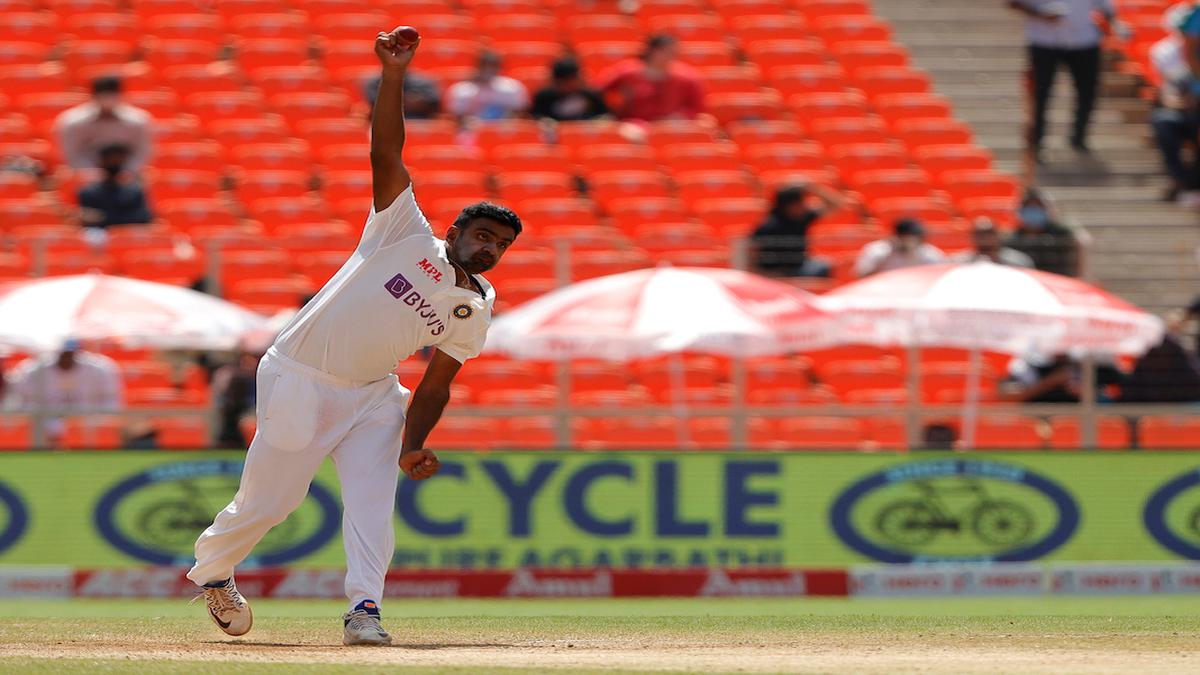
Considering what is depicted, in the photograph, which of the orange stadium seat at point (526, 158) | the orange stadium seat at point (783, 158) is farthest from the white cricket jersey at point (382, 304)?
the orange stadium seat at point (783, 158)

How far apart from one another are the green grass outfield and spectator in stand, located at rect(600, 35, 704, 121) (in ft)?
31.1


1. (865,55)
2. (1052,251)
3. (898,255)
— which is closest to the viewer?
(1052,251)

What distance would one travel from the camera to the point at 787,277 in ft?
49.9

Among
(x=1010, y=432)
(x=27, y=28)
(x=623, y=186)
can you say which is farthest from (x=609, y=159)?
(x=27, y=28)

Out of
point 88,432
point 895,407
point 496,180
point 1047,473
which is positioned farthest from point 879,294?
point 88,432

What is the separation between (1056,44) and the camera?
734 inches

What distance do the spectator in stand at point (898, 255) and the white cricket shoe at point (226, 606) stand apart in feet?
26.9

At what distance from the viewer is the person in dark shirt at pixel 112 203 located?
636 inches

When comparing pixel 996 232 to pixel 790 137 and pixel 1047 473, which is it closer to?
pixel 1047 473

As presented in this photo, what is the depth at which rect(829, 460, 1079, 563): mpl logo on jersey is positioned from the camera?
1429 cm

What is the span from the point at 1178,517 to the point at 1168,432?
0.64m

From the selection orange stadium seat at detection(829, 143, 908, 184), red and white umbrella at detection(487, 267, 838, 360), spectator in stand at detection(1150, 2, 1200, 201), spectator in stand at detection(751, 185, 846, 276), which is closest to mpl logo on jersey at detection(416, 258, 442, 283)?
red and white umbrella at detection(487, 267, 838, 360)

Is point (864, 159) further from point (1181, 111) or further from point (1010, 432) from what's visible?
point (1010, 432)

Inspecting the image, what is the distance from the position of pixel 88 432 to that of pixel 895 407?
5663 mm
